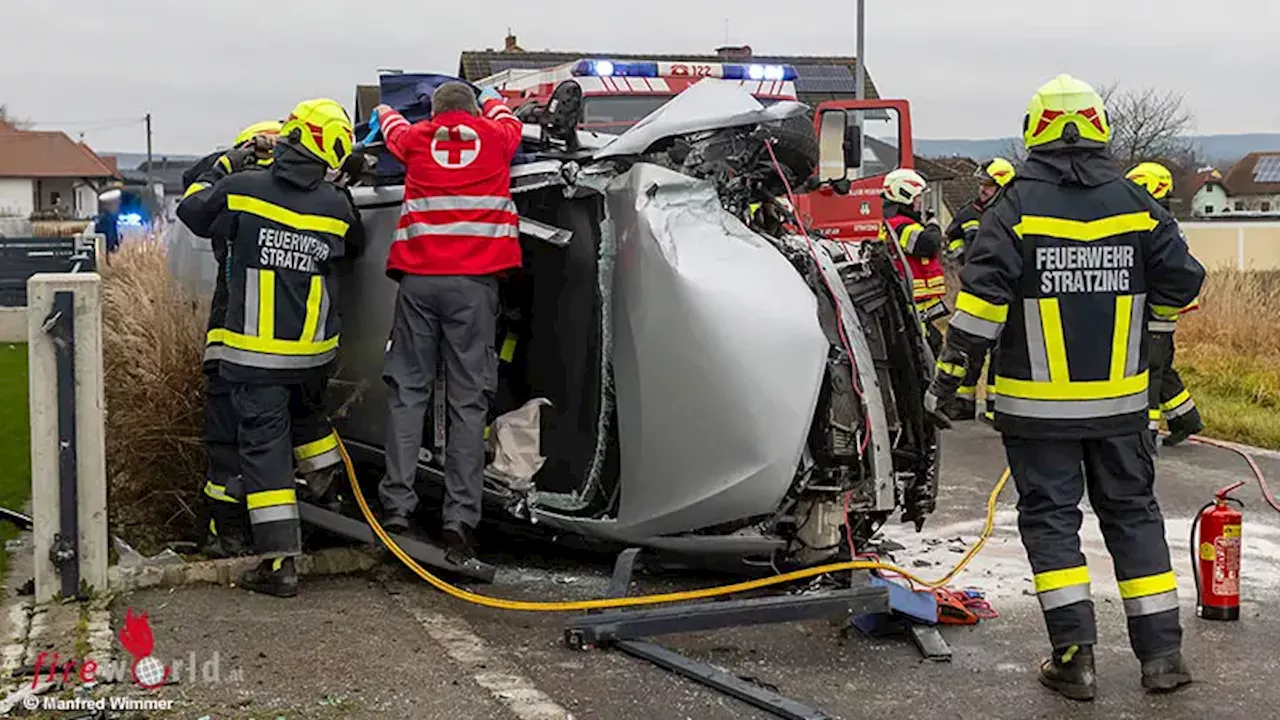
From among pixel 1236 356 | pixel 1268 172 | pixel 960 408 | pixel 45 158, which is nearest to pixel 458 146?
pixel 960 408

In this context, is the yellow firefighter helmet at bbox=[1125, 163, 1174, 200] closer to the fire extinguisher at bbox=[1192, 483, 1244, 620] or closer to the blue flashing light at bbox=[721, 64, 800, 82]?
the fire extinguisher at bbox=[1192, 483, 1244, 620]

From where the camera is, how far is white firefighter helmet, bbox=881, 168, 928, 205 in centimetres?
1055

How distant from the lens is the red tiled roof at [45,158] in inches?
3063

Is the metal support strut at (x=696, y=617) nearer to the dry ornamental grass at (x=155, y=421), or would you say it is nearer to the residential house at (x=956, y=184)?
the dry ornamental grass at (x=155, y=421)

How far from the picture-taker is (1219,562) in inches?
209

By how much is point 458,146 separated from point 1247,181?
8975cm

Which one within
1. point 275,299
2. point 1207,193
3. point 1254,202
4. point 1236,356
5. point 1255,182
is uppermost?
point 1255,182

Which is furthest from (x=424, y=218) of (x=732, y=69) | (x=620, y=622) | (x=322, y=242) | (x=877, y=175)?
(x=877, y=175)

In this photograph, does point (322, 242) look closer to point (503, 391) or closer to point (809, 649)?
point (503, 391)

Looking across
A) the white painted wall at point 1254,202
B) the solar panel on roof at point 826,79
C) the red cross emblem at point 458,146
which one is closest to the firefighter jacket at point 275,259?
the red cross emblem at point 458,146

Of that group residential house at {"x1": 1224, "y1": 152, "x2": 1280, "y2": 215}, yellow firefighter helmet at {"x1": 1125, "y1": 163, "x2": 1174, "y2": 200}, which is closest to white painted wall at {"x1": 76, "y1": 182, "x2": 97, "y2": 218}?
residential house at {"x1": 1224, "y1": 152, "x2": 1280, "y2": 215}

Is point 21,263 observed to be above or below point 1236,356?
above

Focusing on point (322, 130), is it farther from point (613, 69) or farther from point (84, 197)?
point (84, 197)

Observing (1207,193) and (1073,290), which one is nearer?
(1073,290)
